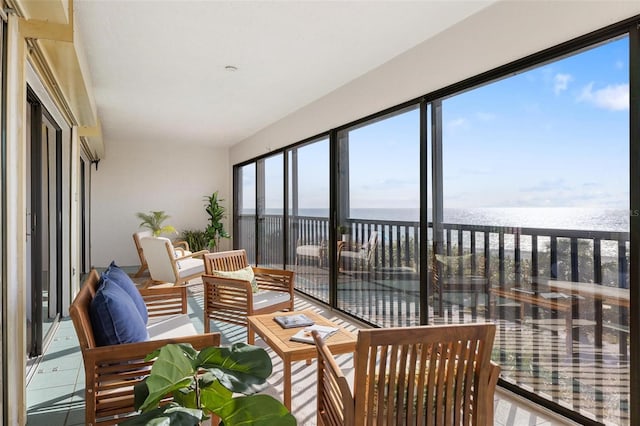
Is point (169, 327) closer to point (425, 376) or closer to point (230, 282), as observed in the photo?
point (230, 282)

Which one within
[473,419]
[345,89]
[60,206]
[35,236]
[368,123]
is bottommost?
[473,419]

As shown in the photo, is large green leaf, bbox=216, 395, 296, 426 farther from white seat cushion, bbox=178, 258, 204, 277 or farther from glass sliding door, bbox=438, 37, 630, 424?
white seat cushion, bbox=178, 258, 204, 277

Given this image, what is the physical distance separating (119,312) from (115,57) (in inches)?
102

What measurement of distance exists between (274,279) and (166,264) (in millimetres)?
2205

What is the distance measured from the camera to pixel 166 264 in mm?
5391

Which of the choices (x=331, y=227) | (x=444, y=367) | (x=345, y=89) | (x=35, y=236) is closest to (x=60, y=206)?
(x=35, y=236)

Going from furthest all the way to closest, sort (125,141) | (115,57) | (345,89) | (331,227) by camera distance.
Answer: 1. (125,141)
2. (331,227)
3. (345,89)
4. (115,57)

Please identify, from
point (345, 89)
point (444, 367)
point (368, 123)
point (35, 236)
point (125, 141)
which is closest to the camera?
point (444, 367)

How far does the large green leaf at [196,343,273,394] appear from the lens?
1206 mm

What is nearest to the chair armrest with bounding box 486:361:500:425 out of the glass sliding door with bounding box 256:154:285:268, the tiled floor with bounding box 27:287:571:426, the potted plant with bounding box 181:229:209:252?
the tiled floor with bounding box 27:287:571:426

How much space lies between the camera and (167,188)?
28.2ft

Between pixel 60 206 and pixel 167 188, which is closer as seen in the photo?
pixel 60 206

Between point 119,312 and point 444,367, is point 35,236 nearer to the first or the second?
point 119,312

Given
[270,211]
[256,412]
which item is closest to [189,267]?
[270,211]
